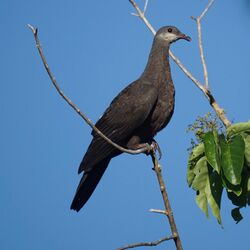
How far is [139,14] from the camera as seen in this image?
441 cm

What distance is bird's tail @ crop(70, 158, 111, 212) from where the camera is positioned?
4.80 meters

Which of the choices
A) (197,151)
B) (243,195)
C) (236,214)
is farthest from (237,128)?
(236,214)

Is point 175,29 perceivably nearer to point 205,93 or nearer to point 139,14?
point 139,14

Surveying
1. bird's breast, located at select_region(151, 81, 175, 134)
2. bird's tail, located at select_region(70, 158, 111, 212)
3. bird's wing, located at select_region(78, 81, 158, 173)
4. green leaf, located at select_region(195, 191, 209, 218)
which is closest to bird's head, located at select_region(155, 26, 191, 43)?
bird's wing, located at select_region(78, 81, 158, 173)

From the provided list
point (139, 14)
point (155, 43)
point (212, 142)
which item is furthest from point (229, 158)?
point (155, 43)

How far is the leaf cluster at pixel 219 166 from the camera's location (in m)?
2.62

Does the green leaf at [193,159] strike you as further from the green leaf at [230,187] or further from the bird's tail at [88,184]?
the bird's tail at [88,184]

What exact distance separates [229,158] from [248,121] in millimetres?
310

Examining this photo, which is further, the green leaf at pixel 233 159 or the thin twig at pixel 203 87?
the thin twig at pixel 203 87

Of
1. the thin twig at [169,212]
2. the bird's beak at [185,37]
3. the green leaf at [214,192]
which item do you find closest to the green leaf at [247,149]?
the green leaf at [214,192]

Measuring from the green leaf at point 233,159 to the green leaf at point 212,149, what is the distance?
0.04 meters

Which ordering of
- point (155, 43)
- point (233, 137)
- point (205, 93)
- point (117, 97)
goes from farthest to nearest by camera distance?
point (155, 43)
point (117, 97)
point (205, 93)
point (233, 137)

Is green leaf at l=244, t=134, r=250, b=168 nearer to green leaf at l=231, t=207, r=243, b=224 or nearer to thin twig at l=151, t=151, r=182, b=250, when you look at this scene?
green leaf at l=231, t=207, r=243, b=224

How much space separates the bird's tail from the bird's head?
1568mm
